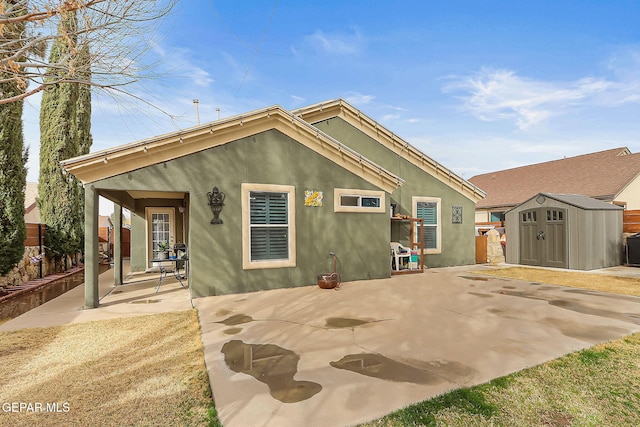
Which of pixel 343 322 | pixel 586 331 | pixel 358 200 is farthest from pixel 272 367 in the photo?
pixel 358 200

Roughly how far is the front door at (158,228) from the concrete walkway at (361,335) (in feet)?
13.1

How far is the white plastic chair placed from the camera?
33.8ft

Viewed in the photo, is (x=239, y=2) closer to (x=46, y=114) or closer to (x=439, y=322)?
(x=439, y=322)

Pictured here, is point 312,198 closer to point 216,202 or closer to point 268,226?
point 268,226

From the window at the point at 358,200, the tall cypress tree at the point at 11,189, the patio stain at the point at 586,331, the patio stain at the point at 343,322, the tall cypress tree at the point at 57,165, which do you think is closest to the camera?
the patio stain at the point at 586,331

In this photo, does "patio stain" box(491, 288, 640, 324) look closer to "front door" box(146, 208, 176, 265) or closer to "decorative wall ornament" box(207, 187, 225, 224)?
"decorative wall ornament" box(207, 187, 225, 224)

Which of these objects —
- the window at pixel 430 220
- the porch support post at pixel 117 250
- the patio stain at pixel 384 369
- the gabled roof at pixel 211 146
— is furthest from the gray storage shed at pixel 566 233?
the porch support post at pixel 117 250

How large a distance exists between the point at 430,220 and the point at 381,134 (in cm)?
395

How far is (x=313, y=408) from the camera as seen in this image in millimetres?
2533

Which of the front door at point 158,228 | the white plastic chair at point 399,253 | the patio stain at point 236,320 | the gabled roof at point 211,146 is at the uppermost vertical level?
the gabled roof at point 211,146

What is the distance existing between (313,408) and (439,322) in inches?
127

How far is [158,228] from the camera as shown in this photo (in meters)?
12.3

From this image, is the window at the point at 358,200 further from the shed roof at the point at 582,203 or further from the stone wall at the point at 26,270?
the stone wall at the point at 26,270

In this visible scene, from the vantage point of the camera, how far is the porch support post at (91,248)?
20.2 ft
